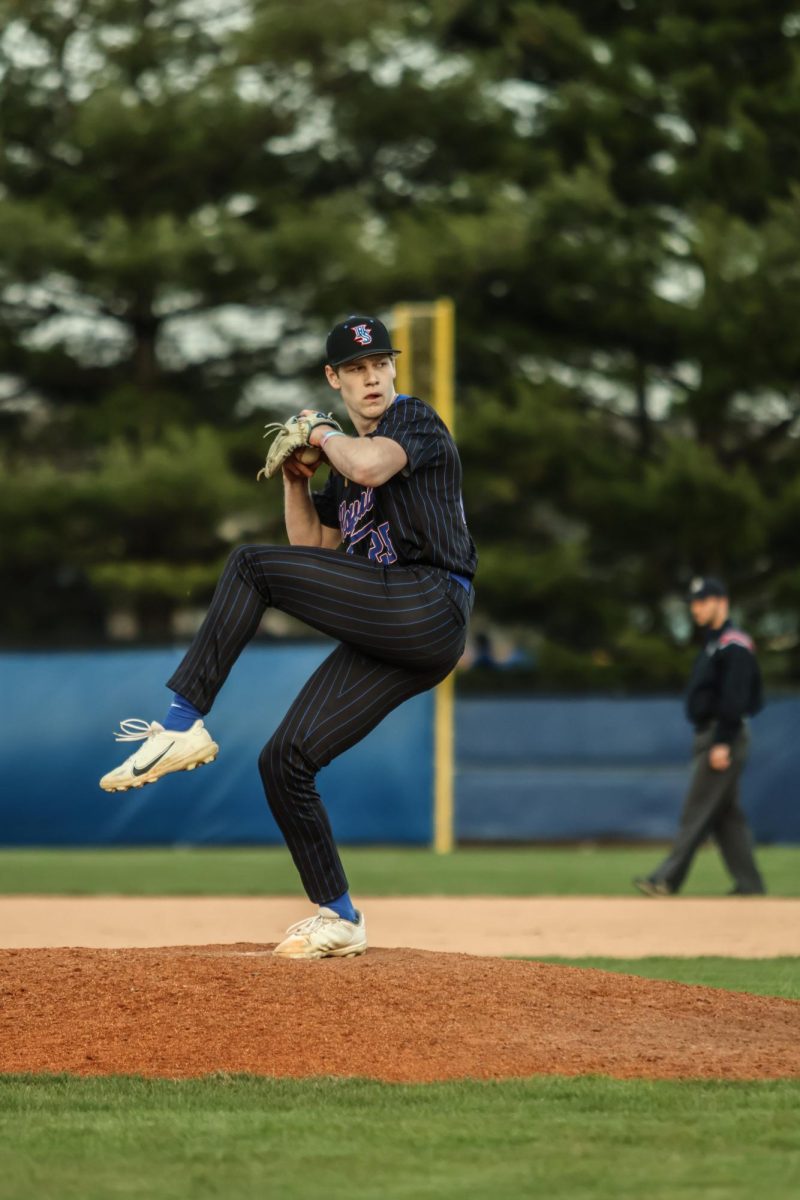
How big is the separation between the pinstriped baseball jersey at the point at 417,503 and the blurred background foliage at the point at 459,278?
52.4ft

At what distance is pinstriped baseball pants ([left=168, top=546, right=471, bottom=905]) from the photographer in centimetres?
521

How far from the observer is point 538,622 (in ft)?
80.9

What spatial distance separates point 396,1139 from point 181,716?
5.71 feet

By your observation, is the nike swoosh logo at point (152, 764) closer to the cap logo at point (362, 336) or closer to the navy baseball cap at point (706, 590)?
the cap logo at point (362, 336)

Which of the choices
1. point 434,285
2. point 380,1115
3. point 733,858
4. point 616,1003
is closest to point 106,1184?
point 380,1115

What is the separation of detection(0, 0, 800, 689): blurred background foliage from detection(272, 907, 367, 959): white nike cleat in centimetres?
1580

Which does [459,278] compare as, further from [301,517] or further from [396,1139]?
[396,1139]

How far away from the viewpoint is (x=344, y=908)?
5.79 m

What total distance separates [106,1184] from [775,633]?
22.0 m

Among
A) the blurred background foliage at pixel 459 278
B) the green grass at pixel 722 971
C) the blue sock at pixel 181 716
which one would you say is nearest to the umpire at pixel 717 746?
the green grass at pixel 722 971

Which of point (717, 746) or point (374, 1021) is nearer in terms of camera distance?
point (374, 1021)

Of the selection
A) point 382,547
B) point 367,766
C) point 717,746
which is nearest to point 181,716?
point 382,547

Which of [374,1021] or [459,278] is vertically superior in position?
[374,1021]

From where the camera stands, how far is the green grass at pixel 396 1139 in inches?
133
